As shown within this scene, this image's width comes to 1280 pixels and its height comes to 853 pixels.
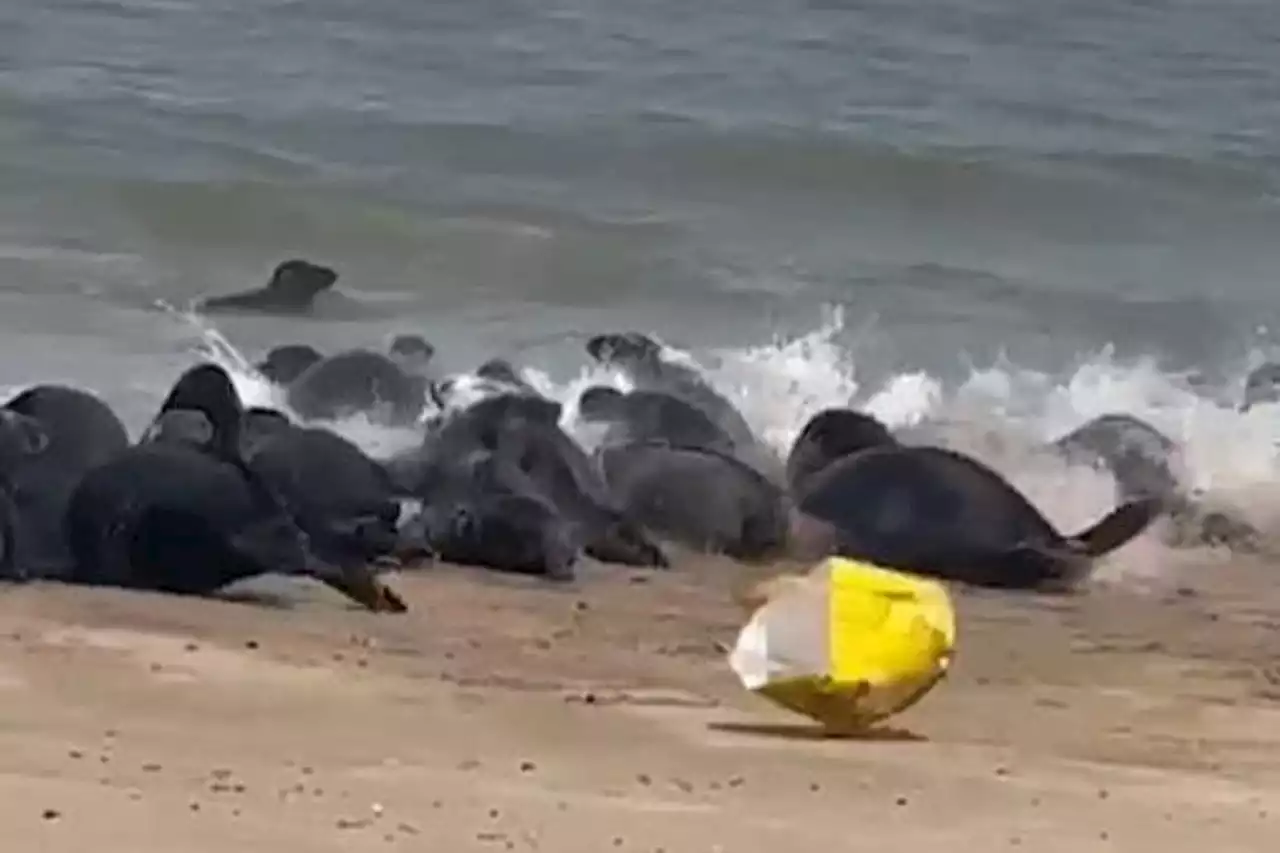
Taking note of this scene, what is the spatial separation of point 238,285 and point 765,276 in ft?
8.01

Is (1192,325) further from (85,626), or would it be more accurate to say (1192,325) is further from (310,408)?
(85,626)

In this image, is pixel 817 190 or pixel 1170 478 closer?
pixel 1170 478

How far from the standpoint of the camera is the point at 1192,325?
1508 centimetres

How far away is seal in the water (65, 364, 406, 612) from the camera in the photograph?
863 cm

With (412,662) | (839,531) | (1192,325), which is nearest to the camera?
(412,662)

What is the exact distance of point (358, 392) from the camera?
11094 mm

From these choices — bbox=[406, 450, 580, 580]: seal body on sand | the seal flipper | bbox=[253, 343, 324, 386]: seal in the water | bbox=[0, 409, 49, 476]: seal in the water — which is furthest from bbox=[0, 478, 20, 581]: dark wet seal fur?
bbox=[253, 343, 324, 386]: seal in the water

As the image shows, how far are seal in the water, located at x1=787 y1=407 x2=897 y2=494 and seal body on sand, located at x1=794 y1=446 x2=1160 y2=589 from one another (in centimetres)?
41

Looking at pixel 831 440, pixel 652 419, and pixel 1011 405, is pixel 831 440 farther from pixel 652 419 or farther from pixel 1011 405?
pixel 1011 405

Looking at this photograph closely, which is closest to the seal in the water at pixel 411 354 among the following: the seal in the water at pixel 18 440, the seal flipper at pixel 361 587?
the seal in the water at pixel 18 440

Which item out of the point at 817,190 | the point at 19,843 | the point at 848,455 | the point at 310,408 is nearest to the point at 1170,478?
the point at 848,455

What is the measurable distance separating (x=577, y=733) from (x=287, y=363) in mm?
5103

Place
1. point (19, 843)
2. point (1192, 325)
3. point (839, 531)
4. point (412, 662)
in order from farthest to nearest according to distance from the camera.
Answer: point (1192, 325)
point (839, 531)
point (412, 662)
point (19, 843)

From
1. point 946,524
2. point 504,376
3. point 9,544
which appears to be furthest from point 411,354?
point 9,544
